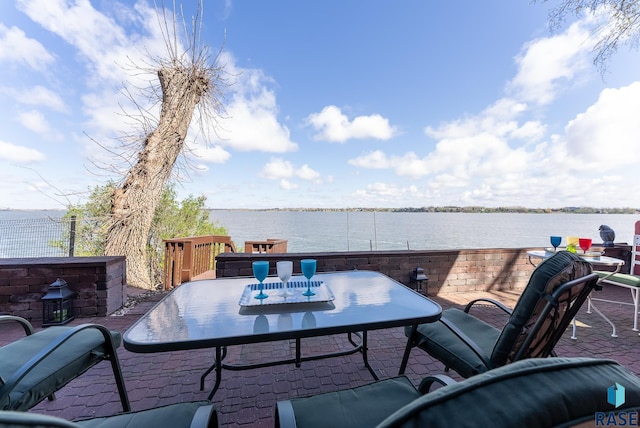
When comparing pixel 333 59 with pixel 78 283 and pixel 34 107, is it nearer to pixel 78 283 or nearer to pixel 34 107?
pixel 34 107

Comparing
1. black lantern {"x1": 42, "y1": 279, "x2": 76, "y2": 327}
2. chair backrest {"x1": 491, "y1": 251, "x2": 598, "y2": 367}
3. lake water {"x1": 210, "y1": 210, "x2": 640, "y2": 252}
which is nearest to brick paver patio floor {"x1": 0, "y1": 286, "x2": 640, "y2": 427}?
black lantern {"x1": 42, "y1": 279, "x2": 76, "y2": 327}

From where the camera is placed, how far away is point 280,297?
1.67 meters

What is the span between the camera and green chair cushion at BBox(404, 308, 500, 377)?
139 cm

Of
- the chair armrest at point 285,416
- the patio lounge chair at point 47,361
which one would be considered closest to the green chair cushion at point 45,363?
the patio lounge chair at point 47,361

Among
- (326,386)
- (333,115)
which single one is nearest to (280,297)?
(326,386)

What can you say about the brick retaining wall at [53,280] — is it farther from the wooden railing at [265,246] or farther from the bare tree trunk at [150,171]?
the wooden railing at [265,246]

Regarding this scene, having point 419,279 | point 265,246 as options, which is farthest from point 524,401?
point 265,246

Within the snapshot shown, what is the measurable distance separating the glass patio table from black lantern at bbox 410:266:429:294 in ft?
6.76

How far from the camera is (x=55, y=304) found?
2844 mm

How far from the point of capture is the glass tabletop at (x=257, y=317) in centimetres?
116

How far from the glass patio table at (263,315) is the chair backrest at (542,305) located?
338 mm

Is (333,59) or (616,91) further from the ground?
(333,59)

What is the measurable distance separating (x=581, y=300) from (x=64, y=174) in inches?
293

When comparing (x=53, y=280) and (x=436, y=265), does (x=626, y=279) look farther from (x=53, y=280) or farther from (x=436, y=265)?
(x=53, y=280)
